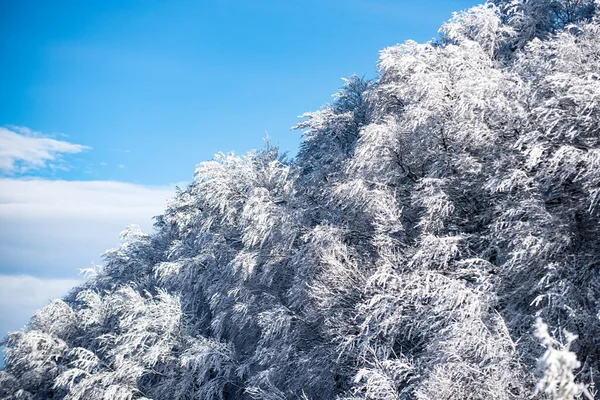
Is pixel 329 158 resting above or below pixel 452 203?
above

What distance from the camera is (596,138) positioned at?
1117cm

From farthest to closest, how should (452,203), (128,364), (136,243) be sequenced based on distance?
(136,243), (128,364), (452,203)

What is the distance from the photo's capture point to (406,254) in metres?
13.2

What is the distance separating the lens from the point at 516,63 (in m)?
16.2

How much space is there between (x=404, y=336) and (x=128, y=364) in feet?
Answer: 37.3

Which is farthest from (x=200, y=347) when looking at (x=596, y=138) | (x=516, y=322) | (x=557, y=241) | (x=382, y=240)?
(x=596, y=138)

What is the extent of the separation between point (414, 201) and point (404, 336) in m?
3.57

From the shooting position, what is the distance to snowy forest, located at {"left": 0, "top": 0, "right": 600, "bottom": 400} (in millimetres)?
10250

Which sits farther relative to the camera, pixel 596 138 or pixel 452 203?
pixel 452 203

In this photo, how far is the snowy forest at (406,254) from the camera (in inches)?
404

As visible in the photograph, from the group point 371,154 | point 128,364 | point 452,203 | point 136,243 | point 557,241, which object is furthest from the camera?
point 136,243

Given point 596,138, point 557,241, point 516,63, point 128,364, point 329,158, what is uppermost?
point 516,63

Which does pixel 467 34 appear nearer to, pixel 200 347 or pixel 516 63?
pixel 516 63

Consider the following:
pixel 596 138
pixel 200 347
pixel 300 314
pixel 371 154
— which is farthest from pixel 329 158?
pixel 596 138
